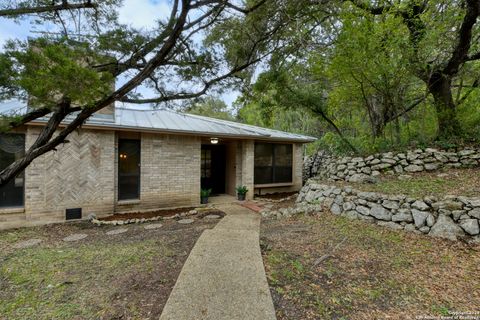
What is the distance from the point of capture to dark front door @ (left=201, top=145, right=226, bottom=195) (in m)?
9.27

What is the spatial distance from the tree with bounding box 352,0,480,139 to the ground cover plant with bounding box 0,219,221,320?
7.11 metres

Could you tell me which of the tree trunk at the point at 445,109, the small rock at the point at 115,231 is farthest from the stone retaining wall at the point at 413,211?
the small rock at the point at 115,231

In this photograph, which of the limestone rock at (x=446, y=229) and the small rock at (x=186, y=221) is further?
the small rock at (x=186, y=221)

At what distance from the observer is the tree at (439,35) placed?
197 inches

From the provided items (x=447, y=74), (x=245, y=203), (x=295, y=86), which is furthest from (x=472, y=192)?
(x=295, y=86)

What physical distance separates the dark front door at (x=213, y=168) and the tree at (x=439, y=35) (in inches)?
272

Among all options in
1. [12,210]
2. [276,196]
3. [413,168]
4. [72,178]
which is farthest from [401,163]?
[12,210]

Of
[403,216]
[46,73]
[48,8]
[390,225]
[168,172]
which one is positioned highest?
[48,8]

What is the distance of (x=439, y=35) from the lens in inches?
202

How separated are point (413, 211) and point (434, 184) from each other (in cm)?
136

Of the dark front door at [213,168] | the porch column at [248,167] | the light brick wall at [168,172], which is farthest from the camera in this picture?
the dark front door at [213,168]

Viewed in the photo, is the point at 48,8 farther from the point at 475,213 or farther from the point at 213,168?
the point at 213,168

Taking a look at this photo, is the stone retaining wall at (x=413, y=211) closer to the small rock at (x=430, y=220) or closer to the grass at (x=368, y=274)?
the small rock at (x=430, y=220)

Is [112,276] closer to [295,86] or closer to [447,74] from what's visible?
[295,86]
